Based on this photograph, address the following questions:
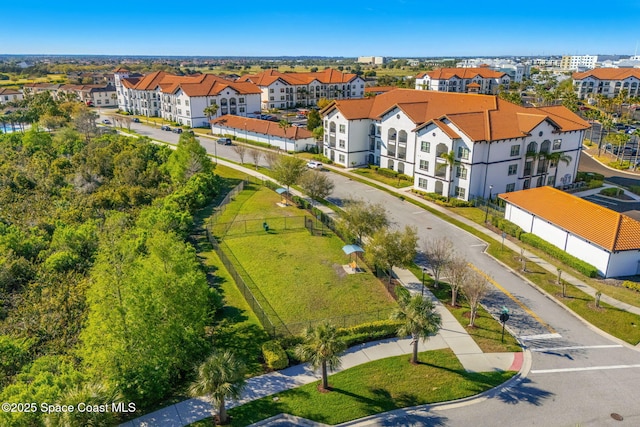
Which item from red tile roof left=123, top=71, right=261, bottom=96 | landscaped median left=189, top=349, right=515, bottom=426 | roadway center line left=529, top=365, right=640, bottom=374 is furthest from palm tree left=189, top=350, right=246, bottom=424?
red tile roof left=123, top=71, right=261, bottom=96

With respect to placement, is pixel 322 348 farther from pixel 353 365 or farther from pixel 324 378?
pixel 353 365

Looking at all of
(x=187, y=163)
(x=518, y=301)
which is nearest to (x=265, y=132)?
(x=187, y=163)

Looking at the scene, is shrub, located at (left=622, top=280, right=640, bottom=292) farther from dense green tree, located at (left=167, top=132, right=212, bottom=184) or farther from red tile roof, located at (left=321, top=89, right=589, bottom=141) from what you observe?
dense green tree, located at (left=167, top=132, right=212, bottom=184)

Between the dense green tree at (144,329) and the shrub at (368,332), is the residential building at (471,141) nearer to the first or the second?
the shrub at (368,332)

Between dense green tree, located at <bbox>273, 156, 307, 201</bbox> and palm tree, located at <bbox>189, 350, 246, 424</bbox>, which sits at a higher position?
dense green tree, located at <bbox>273, 156, 307, 201</bbox>

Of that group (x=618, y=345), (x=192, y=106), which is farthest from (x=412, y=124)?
(x=192, y=106)

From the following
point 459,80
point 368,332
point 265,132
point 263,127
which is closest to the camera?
point 368,332

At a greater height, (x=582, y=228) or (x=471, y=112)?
(x=471, y=112)
